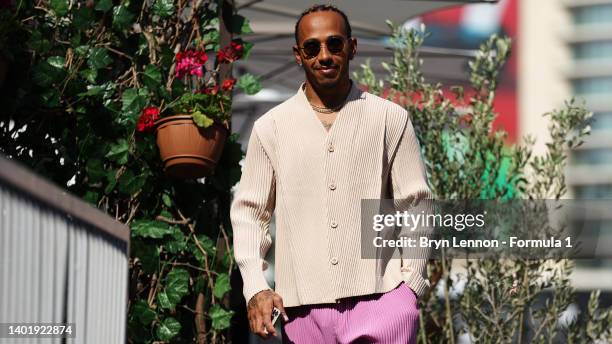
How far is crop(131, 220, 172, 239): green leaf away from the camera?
5133mm

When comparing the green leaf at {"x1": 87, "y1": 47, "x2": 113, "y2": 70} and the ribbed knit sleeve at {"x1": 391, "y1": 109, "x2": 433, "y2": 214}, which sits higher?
the green leaf at {"x1": 87, "y1": 47, "x2": 113, "y2": 70}

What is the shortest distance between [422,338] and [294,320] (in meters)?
2.43

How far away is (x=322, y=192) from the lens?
12.2ft

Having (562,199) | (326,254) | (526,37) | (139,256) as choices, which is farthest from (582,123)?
(526,37)

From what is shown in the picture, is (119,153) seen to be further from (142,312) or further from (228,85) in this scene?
(142,312)

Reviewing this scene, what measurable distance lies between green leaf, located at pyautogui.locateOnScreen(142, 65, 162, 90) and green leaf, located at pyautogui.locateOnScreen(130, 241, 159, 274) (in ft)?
2.12

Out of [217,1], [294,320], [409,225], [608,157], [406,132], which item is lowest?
[294,320]

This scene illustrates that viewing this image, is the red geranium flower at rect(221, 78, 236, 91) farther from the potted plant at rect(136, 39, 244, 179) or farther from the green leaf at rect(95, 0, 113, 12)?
the green leaf at rect(95, 0, 113, 12)

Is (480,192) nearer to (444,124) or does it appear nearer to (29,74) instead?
(444,124)

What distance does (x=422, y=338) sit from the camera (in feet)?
19.7

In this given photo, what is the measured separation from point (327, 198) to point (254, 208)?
27 cm

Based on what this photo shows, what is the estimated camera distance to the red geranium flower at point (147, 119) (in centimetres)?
512

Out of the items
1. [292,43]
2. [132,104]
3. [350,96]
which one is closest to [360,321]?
[350,96]

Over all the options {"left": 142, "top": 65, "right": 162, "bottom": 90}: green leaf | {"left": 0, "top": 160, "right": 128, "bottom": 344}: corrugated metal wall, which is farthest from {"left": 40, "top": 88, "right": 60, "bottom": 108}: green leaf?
{"left": 0, "top": 160, "right": 128, "bottom": 344}: corrugated metal wall
